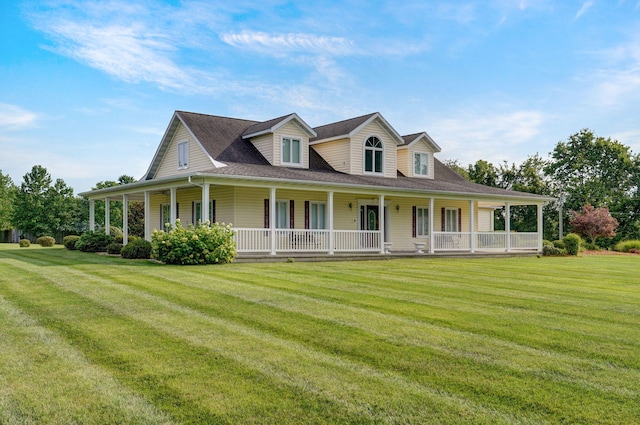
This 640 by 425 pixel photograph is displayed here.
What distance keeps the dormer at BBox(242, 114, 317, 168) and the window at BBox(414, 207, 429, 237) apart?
652 cm

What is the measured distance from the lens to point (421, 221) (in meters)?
27.7

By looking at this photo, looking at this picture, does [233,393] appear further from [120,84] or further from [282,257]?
[120,84]

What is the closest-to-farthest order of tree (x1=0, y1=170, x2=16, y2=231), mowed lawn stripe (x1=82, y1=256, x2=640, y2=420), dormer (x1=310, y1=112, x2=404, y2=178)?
mowed lawn stripe (x1=82, y1=256, x2=640, y2=420), dormer (x1=310, y1=112, x2=404, y2=178), tree (x1=0, y1=170, x2=16, y2=231)

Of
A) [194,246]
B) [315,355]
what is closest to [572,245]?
[194,246]

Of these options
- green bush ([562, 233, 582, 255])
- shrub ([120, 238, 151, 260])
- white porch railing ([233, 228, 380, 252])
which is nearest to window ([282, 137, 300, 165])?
white porch railing ([233, 228, 380, 252])

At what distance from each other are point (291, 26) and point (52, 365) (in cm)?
1728

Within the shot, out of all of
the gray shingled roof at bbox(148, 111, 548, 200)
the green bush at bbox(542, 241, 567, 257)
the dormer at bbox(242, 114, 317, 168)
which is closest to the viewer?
the gray shingled roof at bbox(148, 111, 548, 200)

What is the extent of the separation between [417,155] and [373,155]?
12.3 ft

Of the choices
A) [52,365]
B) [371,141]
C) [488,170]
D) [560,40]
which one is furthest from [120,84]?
[488,170]

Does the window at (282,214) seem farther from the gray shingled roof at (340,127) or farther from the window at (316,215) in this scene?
the gray shingled roof at (340,127)

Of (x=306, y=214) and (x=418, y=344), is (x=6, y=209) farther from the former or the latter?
(x=418, y=344)

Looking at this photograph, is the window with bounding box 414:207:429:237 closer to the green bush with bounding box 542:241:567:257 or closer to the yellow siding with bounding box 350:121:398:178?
the yellow siding with bounding box 350:121:398:178

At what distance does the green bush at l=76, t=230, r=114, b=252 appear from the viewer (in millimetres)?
24797

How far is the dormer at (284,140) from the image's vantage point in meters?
23.7
